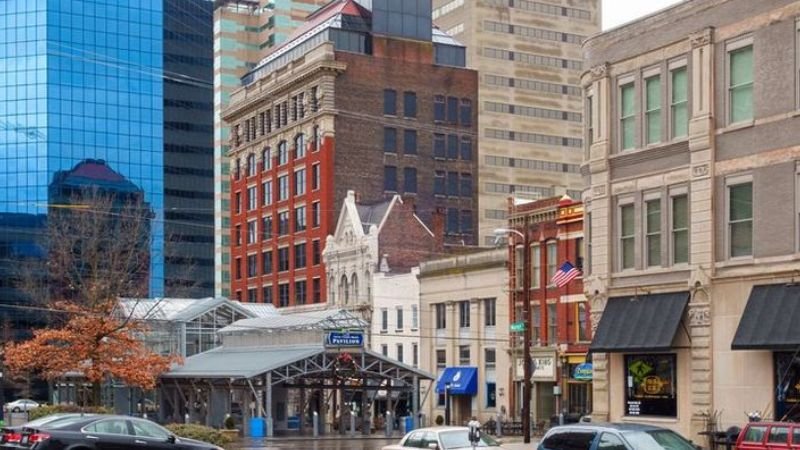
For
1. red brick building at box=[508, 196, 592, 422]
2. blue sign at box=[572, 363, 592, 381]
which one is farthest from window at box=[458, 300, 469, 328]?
blue sign at box=[572, 363, 592, 381]

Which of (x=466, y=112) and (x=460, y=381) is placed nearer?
(x=460, y=381)

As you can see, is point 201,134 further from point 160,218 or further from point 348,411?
point 348,411

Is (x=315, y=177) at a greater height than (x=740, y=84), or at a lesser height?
greater

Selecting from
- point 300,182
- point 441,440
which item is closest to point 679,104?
point 441,440

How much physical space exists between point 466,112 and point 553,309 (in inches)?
1766

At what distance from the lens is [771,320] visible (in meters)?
38.8

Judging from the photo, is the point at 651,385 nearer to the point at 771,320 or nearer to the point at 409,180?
the point at 771,320

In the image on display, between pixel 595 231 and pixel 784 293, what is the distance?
29.8 feet

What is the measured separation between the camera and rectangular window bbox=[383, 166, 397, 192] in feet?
358

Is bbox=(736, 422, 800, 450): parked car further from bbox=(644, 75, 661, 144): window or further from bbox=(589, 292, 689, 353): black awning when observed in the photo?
bbox=(644, 75, 661, 144): window

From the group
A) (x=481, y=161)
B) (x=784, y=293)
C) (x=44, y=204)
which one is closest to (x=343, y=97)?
(x=481, y=161)

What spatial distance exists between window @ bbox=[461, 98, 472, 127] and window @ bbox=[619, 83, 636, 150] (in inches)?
2717

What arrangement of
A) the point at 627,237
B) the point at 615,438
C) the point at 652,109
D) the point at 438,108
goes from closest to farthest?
1. the point at 615,438
2. the point at 652,109
3. the point at 627,237
4. the point at 438,108

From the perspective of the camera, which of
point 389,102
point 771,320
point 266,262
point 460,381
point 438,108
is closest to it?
point 771,320
